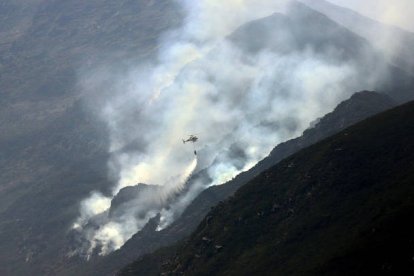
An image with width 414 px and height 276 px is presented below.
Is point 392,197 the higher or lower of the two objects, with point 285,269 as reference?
higher

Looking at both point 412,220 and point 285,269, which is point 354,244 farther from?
point 285,269

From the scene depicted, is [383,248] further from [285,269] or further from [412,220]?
[285,269]

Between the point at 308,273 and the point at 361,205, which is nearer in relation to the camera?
the point at 308,273

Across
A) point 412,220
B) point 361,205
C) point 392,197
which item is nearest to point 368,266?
point 412,220

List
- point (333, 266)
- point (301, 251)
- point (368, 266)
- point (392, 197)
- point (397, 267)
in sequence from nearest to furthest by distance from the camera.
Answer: point (397, 267) < point (368, 266) < point (333, 266) < point (392, 197) < point (301, 251)

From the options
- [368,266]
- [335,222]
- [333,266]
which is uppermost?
[368,266]

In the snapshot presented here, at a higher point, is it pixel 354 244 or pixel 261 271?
pixel 354 244

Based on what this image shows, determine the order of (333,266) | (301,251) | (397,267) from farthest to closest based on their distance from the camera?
1. (301,251)
2. (333,266)
3. (397,267)

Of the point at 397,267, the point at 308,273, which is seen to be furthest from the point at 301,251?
the point at 397,267

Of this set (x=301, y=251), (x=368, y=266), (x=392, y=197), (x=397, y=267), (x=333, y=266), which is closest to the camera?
(x=397, y=267)
